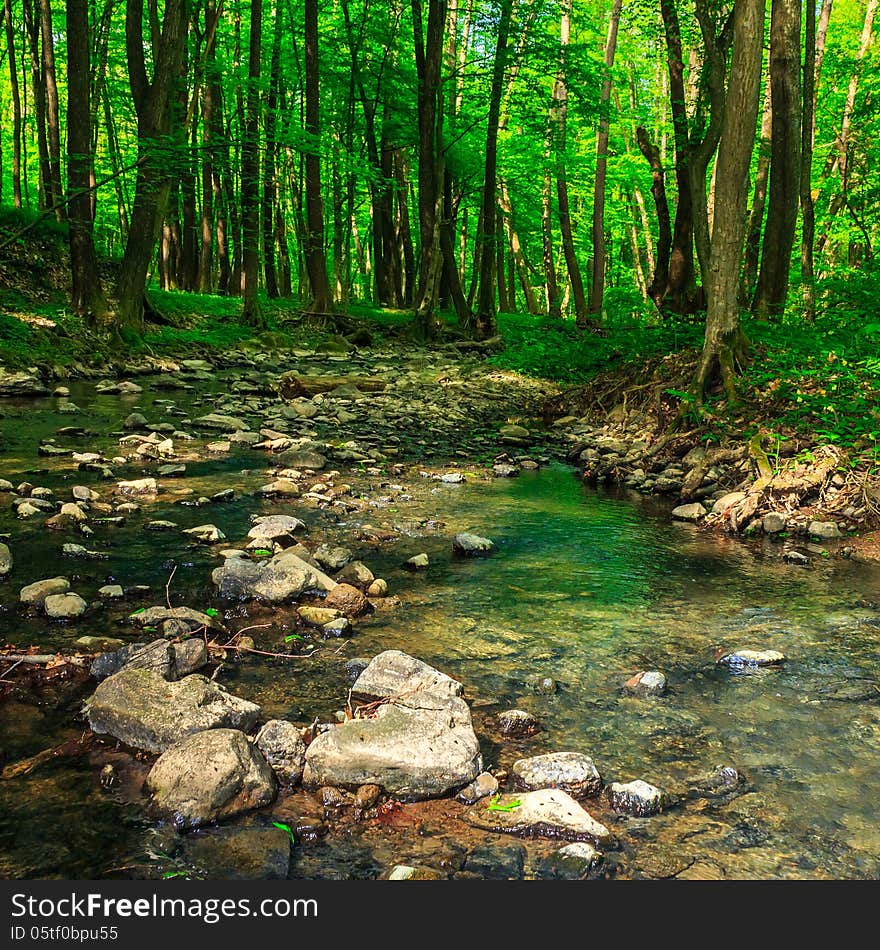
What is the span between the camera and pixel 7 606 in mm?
3773

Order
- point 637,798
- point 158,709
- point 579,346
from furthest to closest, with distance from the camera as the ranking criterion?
point 579,346
point 158,709
point 637,798

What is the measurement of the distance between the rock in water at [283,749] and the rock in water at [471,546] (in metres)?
2.58

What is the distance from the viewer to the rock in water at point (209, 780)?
7.66ft

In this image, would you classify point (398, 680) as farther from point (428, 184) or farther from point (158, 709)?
point (428, 184)

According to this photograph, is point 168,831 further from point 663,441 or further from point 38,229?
point 38,229

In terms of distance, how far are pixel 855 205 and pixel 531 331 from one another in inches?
316

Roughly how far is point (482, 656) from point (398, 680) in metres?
0.65

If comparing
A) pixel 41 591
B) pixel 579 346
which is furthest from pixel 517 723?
pixel 579 346

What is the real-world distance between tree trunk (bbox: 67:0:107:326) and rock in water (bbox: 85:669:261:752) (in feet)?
37.4

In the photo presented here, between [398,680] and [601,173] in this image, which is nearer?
[398,680]

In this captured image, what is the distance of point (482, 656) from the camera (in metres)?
3.61

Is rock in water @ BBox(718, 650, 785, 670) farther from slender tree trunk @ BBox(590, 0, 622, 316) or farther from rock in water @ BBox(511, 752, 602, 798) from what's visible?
slender tree trunk @ BBox(590, 0, 622, 316)

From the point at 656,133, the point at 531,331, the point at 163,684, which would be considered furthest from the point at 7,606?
the point at 656,133

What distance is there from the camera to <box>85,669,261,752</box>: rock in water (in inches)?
106
